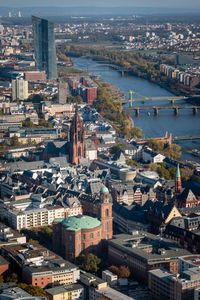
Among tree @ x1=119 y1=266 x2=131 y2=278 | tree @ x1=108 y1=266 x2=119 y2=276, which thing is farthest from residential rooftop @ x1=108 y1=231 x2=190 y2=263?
tree @ x1=108 y1=266 x2=119 y2=276

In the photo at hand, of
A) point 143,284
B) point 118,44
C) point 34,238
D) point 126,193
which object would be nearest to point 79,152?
point 126,193

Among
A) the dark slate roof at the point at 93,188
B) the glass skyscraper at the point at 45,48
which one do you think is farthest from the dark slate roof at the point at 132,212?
the glass skyscraper at the point at 45,48

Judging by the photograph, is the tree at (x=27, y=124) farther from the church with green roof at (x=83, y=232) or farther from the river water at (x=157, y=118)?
the church with green roof at (x=83, y=232)

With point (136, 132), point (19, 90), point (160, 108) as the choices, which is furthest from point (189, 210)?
point (19, 90)

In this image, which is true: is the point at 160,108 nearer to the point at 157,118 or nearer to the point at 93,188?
the point at 157,118

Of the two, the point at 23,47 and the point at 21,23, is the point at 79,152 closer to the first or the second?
the point at 23,47
